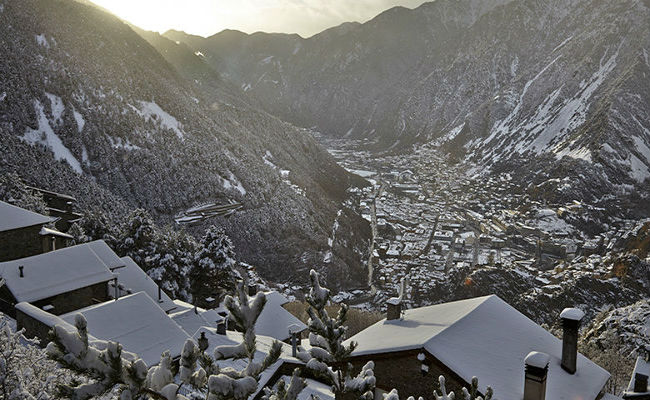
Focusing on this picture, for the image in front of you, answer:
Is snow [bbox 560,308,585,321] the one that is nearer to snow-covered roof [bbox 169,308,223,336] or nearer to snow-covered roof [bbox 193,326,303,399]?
snow-covered roof [bbox 193,326,303,399]

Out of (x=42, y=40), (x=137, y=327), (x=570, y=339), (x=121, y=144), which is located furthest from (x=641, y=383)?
(x=42, y=40)

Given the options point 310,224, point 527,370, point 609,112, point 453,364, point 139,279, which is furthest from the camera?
point 609,112

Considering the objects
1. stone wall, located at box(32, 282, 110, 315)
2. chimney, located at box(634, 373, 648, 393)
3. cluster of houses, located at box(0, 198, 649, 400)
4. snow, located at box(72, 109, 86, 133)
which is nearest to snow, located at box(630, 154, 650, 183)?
cluster of houses, located at box(0, 198, 649, 400)

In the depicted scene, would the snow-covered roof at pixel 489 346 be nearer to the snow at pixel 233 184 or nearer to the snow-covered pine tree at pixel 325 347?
the snow-covered pine tree at pixel 325 347

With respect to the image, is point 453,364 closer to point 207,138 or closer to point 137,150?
point 137,150

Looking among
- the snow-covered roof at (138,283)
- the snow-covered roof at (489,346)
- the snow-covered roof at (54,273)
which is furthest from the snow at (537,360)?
the snow-covered roof at (138,283)

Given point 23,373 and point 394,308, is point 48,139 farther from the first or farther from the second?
point 23,373

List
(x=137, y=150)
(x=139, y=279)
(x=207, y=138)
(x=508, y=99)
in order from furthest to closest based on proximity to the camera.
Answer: (x=508, y=99), (x=207, y=138), (x=137, y=150), (x=139, y=279)

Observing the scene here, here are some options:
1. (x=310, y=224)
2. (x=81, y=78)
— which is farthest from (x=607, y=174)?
(x=81, y=78)
